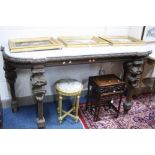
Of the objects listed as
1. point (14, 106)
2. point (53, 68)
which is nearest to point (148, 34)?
point (53, 68)

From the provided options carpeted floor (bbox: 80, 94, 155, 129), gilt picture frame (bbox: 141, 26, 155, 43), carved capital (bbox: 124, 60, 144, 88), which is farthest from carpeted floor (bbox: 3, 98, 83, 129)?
gilt picture frame (bbox: 141, 26, 155, 43)

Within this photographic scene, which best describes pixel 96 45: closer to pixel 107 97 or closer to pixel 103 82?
pixel 103 82

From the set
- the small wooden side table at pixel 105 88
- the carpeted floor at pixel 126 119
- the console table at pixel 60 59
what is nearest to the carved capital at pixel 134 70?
the console table at pixel 60 59

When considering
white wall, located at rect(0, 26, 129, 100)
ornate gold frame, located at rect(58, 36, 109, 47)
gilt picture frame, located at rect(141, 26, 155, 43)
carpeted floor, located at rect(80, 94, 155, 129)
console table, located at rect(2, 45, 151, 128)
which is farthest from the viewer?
gilt picture frame, located at rect(141, 26, 155, 43)

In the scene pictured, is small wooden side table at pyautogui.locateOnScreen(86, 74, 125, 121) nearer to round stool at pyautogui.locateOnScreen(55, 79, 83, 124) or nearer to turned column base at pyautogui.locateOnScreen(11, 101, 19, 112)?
round stool at pyautogui.locateOnScreen(55, 79, 83, 124)

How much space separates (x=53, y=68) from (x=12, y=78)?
0.52 meters

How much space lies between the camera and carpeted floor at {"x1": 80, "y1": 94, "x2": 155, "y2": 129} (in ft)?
7.10

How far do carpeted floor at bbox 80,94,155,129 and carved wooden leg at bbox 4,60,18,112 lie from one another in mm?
813

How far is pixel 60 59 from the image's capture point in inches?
65.7

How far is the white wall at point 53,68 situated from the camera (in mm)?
2020

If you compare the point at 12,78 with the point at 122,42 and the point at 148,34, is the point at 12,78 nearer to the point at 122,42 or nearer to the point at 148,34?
the point at 122,42

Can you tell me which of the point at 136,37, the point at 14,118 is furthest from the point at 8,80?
the point at 136,37

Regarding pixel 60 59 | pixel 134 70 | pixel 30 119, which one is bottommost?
pixel 30 119

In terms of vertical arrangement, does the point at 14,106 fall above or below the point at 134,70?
below
